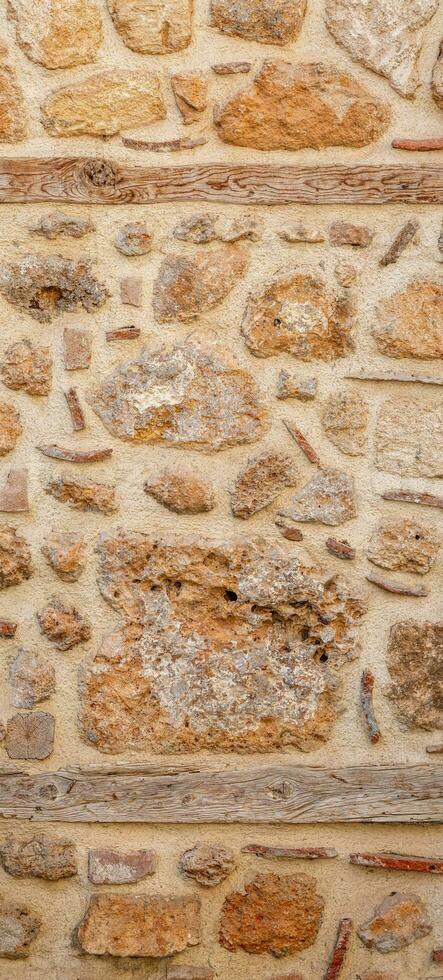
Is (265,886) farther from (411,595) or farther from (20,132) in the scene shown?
(20,132)

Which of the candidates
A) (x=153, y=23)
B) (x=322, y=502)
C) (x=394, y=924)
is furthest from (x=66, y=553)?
(x=153, y=23)

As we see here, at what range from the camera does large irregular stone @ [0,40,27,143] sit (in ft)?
9.11

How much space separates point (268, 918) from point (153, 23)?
2363mm

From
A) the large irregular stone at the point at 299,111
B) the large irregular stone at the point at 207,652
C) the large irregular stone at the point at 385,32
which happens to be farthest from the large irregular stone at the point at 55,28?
the large irregular stone at the point at 207,652

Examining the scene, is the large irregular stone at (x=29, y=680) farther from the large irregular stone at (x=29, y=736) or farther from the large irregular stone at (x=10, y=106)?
the large irregular stone at (x=10, y=106)

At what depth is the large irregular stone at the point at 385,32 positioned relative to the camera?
2.82 metres

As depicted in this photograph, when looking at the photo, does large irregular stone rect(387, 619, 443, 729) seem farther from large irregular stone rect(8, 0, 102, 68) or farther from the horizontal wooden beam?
large irregular stone rect(8, 0, 102, 68)

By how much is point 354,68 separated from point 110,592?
1.55m

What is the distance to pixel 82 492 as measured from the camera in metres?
2.79

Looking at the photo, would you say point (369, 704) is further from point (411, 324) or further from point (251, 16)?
point (251, 16)

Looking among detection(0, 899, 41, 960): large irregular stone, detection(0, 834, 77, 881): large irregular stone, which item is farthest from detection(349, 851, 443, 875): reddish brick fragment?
detection(0, 899, 41, 960): large irregular stone

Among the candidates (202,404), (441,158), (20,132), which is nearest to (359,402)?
(202,404)

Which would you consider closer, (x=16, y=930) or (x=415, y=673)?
(x=16, y=930)

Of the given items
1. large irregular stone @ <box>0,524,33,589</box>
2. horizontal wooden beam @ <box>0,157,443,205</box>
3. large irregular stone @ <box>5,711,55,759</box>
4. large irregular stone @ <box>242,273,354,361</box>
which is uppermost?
horizontal wooden beam @ <box>0,157,443,205</box>
